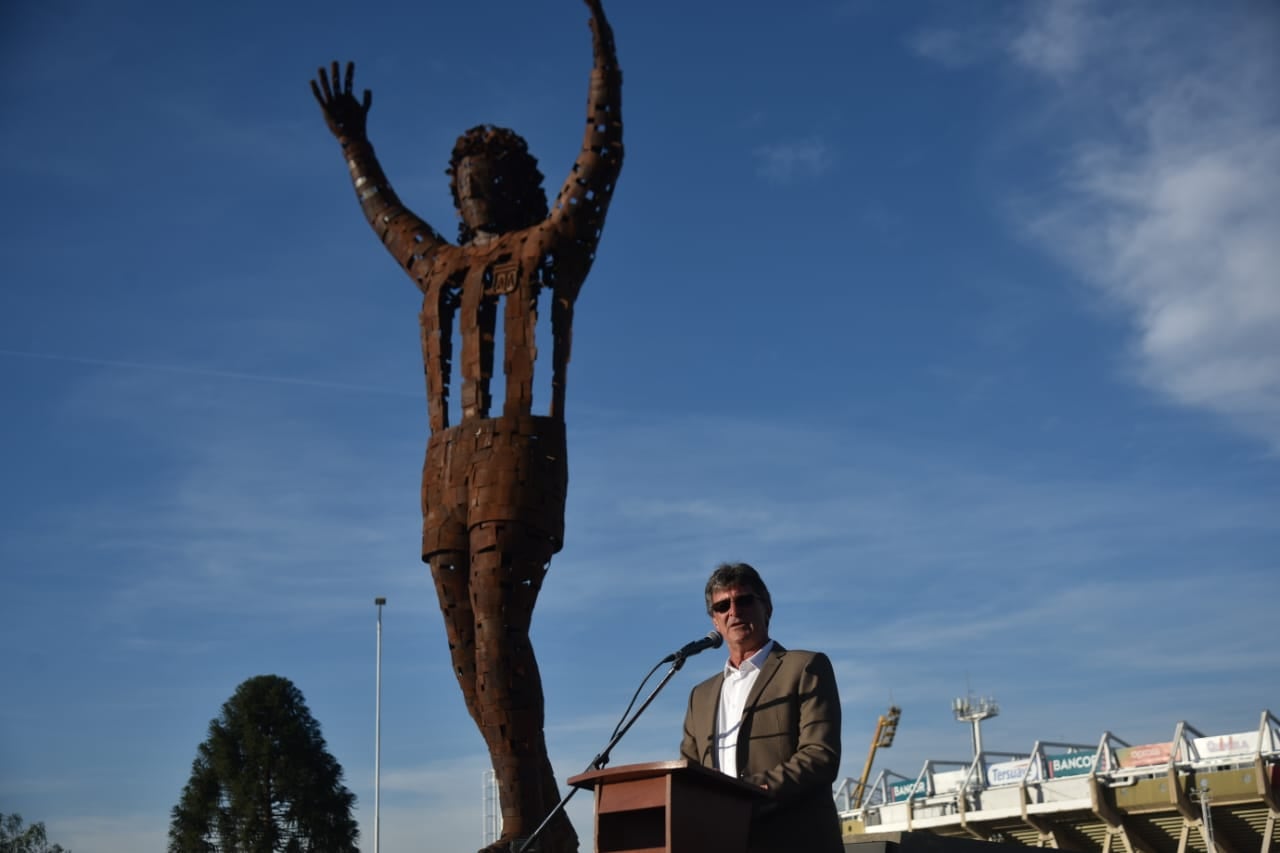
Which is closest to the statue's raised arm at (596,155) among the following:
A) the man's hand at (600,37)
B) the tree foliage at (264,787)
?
the man's hand at (600,37)

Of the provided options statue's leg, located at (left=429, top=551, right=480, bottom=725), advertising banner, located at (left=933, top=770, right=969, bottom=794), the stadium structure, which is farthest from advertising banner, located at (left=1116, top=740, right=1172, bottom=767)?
statue's leg, located at (left=429, top=551, right=480, bottom=725)

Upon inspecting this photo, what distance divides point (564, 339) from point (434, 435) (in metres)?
1.29

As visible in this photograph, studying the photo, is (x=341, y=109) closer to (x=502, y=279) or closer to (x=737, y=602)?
(x=502, y=279)

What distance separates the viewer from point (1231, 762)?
97.2 feet

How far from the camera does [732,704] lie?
5.43 m

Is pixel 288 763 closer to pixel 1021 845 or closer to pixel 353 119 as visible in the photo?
pixel 353 119

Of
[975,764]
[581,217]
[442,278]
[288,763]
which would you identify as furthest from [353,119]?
[975,764]

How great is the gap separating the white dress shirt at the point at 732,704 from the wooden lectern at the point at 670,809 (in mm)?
604

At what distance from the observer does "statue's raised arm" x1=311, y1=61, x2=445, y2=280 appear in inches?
427

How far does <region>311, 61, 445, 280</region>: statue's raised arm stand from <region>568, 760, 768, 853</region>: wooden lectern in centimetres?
675

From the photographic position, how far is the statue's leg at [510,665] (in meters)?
9.30

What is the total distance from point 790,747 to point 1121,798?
2948 centimetres

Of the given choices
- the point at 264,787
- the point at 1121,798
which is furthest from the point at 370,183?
the point at 1121,798

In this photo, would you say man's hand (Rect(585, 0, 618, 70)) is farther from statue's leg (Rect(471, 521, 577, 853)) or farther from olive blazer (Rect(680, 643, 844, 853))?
olive blazer (Rect(680, 643, 844, 853))
